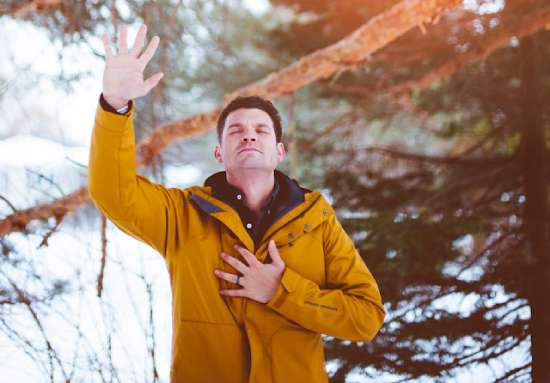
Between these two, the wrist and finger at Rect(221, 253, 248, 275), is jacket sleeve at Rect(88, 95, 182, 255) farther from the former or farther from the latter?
finger at Rect(221, 253, 248, 275)

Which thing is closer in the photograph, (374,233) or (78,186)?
(78,186)

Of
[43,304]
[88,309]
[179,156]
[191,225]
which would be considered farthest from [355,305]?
[179,156]

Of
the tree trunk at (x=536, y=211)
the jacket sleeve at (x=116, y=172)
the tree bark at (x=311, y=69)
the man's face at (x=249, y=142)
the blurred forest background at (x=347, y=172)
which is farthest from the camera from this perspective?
the tree trunk at (x=536, y=211)

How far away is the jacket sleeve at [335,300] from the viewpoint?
3.40ft

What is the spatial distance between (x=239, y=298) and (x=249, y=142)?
1.13 feet

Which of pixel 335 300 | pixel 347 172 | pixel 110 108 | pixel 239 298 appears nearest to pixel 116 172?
pixel 110 108

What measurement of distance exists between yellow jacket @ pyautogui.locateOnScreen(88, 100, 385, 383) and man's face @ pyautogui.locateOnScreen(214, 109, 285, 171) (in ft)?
0.35

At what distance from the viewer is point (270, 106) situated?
4.25 ft

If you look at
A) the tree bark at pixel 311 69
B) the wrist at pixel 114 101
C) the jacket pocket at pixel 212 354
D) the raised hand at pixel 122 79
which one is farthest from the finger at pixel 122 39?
the tree bark at pixel 311 69

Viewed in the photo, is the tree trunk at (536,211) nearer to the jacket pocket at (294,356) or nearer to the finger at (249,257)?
the jacket pocket at (294,356)

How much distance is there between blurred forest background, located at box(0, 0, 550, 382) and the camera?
2016 millimetres

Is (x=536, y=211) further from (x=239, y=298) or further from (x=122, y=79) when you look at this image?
(x=122, y=79)

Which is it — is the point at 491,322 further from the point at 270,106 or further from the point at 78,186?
the point at 78,186

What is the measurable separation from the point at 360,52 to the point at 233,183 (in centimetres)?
137
